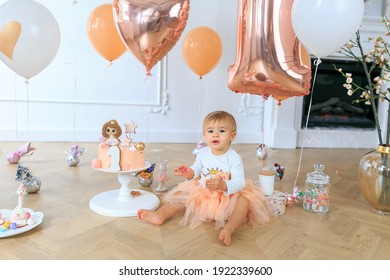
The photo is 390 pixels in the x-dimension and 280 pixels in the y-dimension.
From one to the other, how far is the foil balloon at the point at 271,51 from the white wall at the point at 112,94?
1.72m

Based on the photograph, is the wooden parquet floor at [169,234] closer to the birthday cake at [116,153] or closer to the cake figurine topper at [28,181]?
the cake figurine topper at [28,181]

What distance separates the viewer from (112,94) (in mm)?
4098

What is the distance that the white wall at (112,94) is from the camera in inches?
155

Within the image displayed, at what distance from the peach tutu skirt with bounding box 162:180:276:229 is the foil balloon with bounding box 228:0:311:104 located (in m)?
0.71

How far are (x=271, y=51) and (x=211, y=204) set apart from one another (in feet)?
3.28

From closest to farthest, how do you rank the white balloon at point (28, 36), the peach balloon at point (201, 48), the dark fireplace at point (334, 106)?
1. the white balloon at point (28, 36)
2. the peach balloon at point (201, 48)
3. the dark fireplace at point (334, 106)

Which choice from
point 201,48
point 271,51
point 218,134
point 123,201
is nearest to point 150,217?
point 123,201

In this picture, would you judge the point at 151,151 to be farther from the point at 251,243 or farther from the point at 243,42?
the point at 251,243

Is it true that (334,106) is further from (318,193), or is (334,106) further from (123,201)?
(123,201)

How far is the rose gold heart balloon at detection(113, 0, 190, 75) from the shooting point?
7.13 feet

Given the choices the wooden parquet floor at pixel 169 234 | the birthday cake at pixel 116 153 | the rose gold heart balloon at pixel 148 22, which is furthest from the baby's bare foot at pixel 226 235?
the rose gold heart balloon at pixel 148 22

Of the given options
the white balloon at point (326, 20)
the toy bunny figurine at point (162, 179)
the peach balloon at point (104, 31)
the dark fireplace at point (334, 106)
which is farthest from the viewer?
the dark fireplace at point (334, 106)
